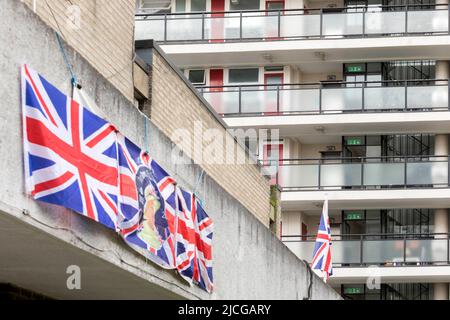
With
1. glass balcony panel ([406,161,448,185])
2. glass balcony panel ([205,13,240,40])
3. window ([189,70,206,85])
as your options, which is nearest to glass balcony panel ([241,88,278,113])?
window ([189,70,206,85])

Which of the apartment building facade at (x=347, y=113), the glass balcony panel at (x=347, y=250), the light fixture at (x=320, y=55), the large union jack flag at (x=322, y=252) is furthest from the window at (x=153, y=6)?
the large union jack flag at (x=322, y=252)

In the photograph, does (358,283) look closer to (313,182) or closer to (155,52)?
(313,182)

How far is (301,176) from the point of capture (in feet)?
169

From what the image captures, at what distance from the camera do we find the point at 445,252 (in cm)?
5000

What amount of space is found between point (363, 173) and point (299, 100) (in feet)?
11.4

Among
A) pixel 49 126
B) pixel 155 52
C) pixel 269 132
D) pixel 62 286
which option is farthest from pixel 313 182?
pixel 49 126

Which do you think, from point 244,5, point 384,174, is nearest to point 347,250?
point 384,174

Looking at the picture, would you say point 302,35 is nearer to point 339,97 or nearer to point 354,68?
point 354,68

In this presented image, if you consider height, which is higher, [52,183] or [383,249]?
Answer: [383,249]

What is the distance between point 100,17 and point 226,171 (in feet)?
25.6

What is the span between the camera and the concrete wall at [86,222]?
12453 millimetres

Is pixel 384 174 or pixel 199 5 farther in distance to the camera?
pixel 199 5

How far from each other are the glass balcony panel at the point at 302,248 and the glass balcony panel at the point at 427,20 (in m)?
8.80

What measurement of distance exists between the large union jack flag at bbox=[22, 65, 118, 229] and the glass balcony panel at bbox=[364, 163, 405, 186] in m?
36.6
